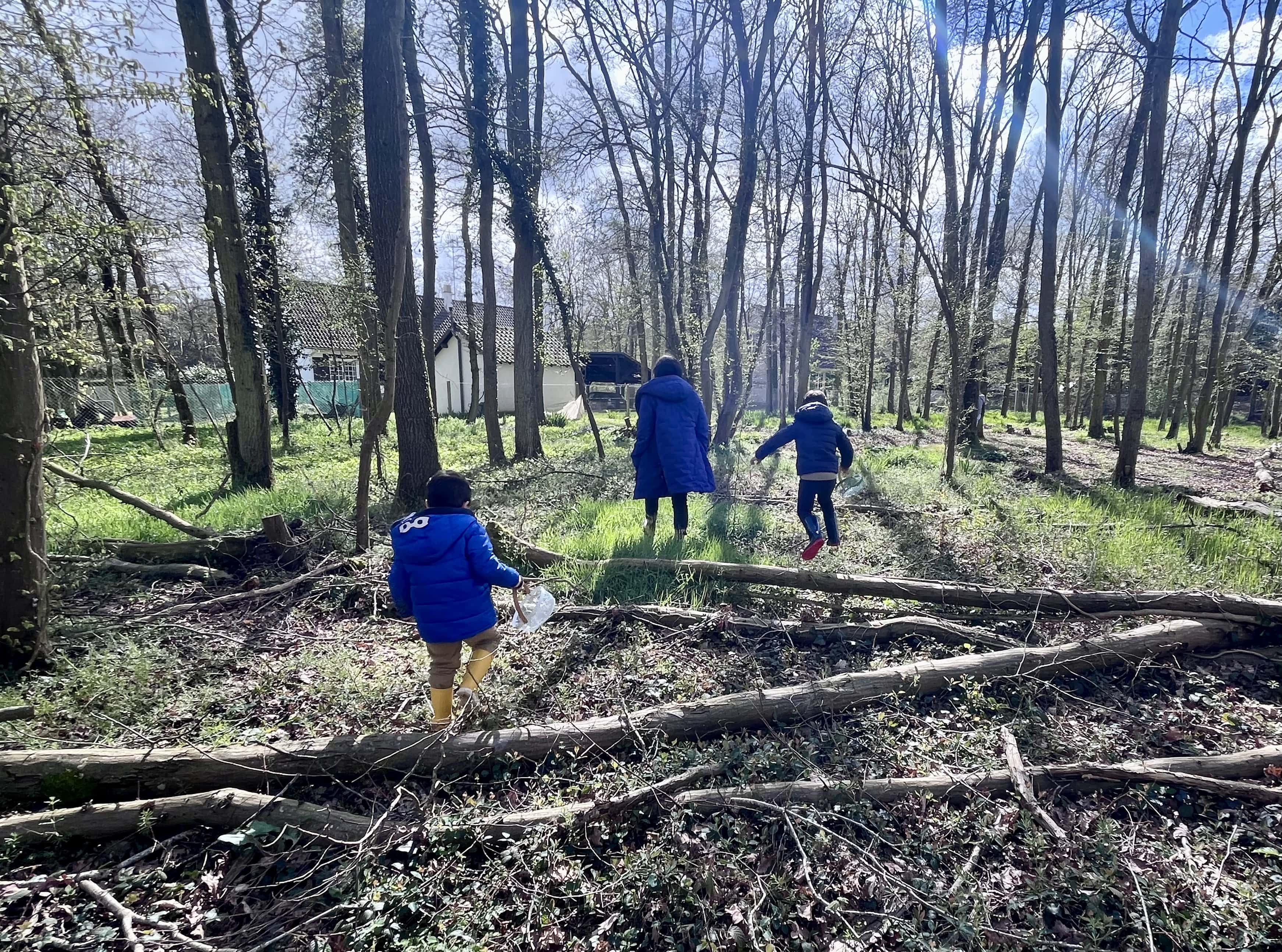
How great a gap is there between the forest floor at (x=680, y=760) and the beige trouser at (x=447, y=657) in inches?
13.8

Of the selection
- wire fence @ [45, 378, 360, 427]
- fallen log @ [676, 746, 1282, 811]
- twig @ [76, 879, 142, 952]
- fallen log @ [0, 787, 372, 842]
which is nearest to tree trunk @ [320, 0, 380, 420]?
wire fence @ [45, 378, 360, 427]

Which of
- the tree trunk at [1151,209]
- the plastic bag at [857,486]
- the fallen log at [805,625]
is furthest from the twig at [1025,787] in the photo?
the tree trunk at [1151,209]

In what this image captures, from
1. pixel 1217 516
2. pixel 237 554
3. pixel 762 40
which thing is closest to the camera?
pixel 237 554

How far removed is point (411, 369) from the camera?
7.37 meters

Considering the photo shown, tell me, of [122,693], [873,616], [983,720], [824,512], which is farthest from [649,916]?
[824,512]

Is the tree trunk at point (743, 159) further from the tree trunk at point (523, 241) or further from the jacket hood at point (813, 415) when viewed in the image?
the jacket hood at point (813, 415)

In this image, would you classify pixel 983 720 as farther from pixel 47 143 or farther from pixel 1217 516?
pixel 47 143

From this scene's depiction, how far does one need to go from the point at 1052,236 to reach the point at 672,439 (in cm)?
892

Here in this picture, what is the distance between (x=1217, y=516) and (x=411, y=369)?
10094 millimetres

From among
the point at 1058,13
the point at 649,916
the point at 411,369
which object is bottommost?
the point at 649,916

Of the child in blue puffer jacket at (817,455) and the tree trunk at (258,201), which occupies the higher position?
the tree trunk at (258,201)

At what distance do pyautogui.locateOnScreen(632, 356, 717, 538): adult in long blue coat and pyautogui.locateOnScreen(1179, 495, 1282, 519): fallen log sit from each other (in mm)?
6506

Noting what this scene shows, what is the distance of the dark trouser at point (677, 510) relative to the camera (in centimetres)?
607

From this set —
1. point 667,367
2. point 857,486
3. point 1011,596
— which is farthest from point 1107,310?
point 667,367
